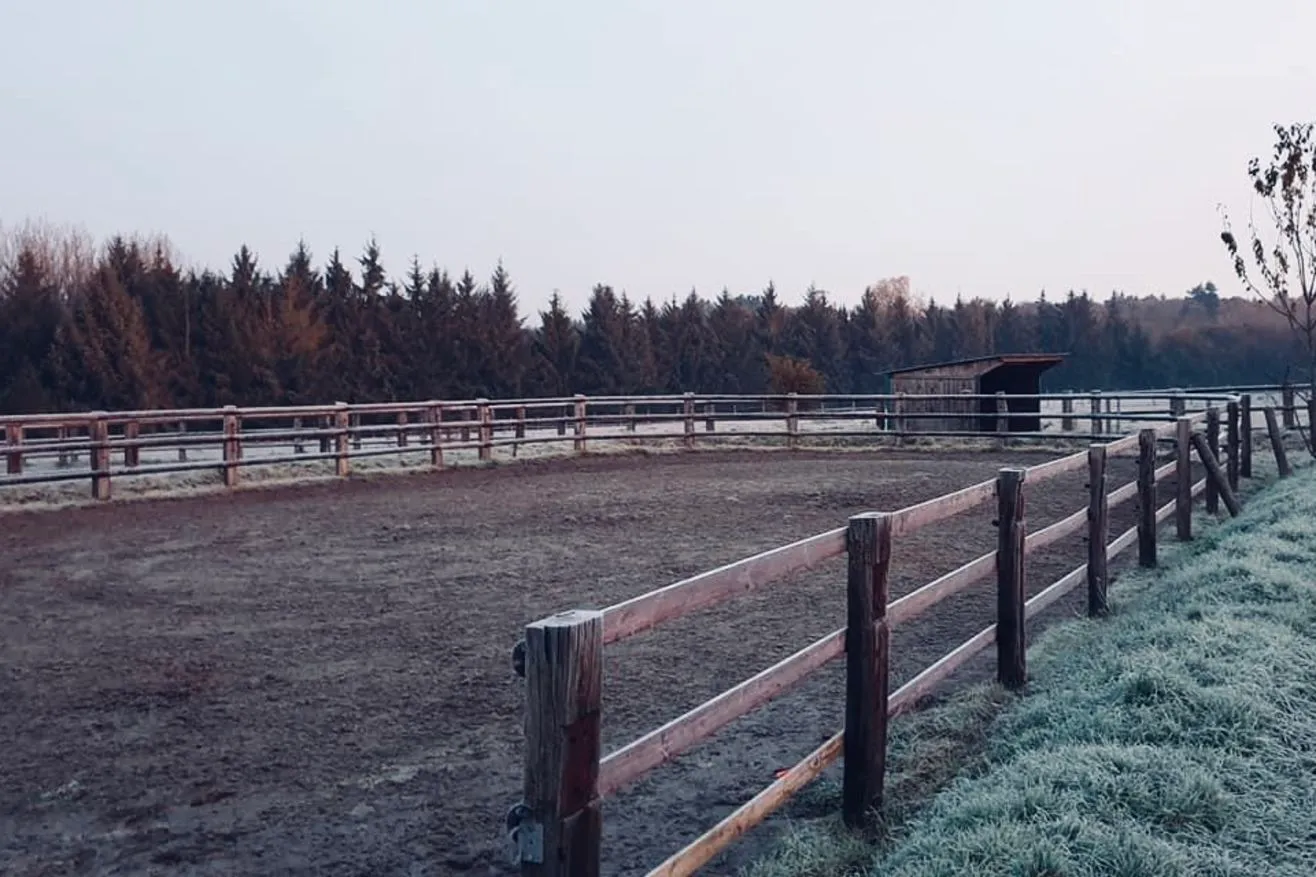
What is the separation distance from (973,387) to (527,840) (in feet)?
73.9

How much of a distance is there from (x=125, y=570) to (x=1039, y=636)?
23.3ft

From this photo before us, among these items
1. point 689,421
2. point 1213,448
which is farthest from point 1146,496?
point 689,421

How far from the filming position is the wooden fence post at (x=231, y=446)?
15.1 metres

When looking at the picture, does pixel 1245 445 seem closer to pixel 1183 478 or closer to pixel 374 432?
pixel 1183 478

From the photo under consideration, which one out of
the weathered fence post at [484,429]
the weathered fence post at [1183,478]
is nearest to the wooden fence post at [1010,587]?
the weathered fence post at [1183,478]

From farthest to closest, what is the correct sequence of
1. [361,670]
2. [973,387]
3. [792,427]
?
[973,387], [792,427], [361,670]

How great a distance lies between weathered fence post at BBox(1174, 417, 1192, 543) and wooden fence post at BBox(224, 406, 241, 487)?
11595 millimetres

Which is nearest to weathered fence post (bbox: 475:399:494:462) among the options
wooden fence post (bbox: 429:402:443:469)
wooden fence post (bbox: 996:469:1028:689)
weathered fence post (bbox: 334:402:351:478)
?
wooden fence post (bbox: 429:402:443:469)

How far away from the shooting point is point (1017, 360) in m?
22.9

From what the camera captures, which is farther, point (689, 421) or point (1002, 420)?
point (1002, 420)

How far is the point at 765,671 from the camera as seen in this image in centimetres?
366

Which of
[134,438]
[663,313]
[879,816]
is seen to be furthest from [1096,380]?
[879,816]

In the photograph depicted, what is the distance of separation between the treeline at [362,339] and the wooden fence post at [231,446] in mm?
17095

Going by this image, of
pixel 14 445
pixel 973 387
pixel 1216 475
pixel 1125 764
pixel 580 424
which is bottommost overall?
pixel 1125 764
